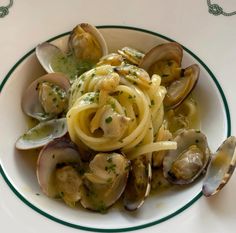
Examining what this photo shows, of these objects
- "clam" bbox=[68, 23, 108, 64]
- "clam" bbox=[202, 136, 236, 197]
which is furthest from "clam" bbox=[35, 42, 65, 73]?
"clam" bbox=[202, 136, 236, 197]

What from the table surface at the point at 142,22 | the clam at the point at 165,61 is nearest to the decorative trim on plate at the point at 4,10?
the table surface at the point at 142,22

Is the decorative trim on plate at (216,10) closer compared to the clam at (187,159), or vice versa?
the clam at (187,159)

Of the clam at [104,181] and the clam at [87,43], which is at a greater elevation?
the clam at [87,43]

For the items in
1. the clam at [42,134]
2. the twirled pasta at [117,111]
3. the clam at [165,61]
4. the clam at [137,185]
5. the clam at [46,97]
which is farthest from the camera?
the clam at [165,61]

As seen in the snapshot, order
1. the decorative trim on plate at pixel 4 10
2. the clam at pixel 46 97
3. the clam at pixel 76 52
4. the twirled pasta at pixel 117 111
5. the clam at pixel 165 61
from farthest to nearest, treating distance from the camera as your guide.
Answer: the decorative trim on plate at pixel 4 10 < the clam at pixel 76 52 < the clam at pixel 165 61 < the clam at pixel 46 97 < the twirled pasta at pixel 117 111

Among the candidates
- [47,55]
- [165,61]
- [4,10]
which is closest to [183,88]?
[165,61]

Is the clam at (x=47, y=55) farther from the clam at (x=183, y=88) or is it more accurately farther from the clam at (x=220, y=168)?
the clam at (x=220, y=168)

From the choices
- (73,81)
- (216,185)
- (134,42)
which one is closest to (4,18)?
(73,81)
